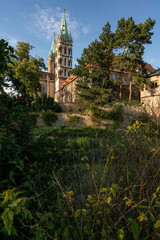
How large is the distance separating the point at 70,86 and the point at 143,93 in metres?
22.1

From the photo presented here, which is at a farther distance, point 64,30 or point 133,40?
point 64,30

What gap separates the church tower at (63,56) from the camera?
190ft

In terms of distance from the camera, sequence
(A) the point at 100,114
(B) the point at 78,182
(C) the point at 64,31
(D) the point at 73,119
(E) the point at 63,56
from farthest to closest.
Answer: (C) the point at 64,31, (E) the point at 63,56, (A) the point at 100,114, (D) the point at 73,119, (B) the point at 78,182

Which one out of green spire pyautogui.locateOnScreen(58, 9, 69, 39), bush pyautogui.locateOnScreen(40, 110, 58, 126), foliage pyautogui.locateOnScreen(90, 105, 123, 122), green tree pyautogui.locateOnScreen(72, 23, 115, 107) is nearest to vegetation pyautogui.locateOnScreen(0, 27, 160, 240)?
foliage pyautogui.locateOnScreen(90, 105, 123, 122)

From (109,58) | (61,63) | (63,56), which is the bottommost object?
(109,58)

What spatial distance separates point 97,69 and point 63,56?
38.1 m

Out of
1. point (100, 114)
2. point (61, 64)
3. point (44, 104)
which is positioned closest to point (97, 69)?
point (100, 114)

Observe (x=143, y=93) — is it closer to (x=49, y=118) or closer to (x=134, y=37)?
(x=134, y=37)

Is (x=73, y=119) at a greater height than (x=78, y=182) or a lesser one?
lesser

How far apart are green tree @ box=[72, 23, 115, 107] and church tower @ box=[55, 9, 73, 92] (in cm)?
3095

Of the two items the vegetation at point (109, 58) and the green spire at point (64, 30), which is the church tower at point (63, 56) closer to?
the green spire at point (64, 30)

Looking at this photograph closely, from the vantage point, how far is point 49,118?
19.5 m

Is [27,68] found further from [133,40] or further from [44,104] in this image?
[133,40]

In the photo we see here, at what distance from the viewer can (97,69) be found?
26.5m
